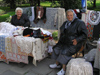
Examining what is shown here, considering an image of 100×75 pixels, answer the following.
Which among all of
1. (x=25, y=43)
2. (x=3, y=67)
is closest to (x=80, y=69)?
(x=25, y=43)

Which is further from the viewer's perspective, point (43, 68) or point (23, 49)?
point (43, 68)

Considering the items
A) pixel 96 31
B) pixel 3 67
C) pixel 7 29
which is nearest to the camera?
pixel 3 67

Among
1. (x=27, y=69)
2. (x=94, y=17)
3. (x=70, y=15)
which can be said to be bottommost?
(x=27, y=69)

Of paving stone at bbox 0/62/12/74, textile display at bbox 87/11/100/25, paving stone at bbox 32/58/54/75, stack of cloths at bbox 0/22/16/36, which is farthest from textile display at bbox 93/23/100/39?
paving stone at bbox 0/62/12/74

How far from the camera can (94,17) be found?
4684 mm

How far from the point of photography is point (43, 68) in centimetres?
311

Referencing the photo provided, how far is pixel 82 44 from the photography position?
2902 millimetres

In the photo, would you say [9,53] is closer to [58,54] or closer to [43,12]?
[58,54]

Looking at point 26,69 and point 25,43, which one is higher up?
point 25,43

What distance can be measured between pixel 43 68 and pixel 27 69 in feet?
1.27

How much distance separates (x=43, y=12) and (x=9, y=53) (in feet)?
8.25

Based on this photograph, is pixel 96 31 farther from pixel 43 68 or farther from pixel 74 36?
pixel 43 68

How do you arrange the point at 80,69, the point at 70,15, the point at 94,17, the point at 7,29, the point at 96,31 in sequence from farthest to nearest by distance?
1. the point at 96,31
2. the point at 94,17
3. the point at 7,29
4. the point at 70,15
5. the point at 80,69

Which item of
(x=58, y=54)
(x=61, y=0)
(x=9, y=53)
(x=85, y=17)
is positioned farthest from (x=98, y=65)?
(x=61, y=0)
